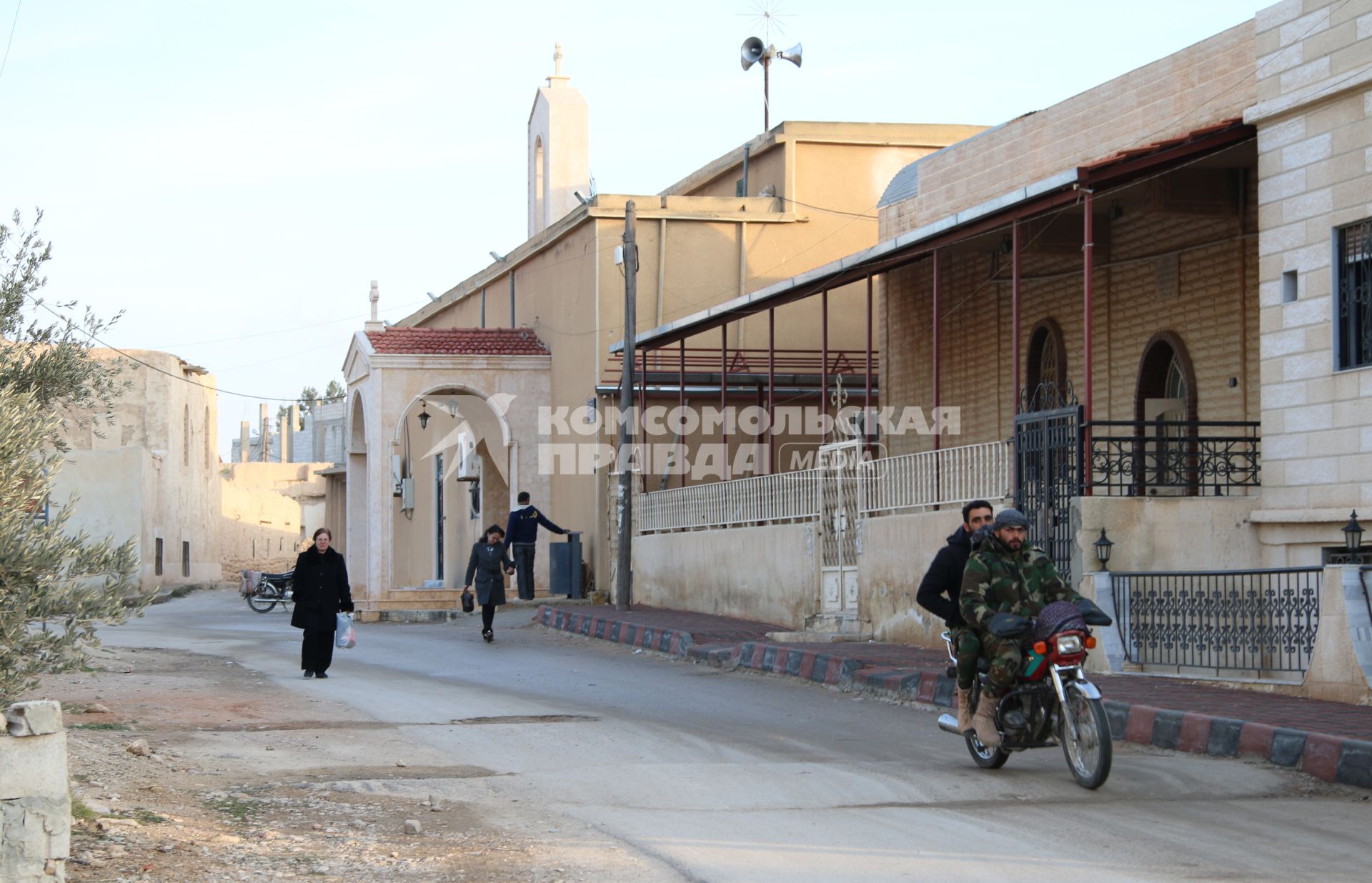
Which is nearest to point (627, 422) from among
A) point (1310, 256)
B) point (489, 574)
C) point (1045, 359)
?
point (489, 574)

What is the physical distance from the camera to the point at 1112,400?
2030 cm

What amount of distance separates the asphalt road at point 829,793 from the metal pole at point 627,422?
32.6ft

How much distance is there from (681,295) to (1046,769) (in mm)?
21458

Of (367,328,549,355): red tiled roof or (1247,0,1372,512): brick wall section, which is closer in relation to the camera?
(1247,0,1372,512): brick wall section

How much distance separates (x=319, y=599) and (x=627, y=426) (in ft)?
30.8

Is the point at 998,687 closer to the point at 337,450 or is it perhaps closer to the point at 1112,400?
the point at 1112,400

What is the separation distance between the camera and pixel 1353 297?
1361 centimetres

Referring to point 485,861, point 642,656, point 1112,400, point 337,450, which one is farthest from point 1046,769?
point 337,450

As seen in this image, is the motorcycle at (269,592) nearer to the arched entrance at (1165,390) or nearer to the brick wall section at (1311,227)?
the arched entrance at (1165,390)

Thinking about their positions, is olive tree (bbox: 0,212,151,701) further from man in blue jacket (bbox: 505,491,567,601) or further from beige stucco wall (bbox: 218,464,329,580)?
beige stucco wall (bbox: 218,464,329,580)

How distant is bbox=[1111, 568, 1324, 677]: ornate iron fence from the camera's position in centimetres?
1217

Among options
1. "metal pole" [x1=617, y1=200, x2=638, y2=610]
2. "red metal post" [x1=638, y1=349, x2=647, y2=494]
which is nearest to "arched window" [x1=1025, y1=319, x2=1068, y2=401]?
"metal pole" [x1=617, y1=200, x2=638, y2=610]

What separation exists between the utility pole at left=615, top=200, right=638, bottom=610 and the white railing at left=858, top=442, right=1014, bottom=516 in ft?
21.5

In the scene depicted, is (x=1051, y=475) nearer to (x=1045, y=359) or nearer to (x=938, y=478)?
(x=938, y=478)
